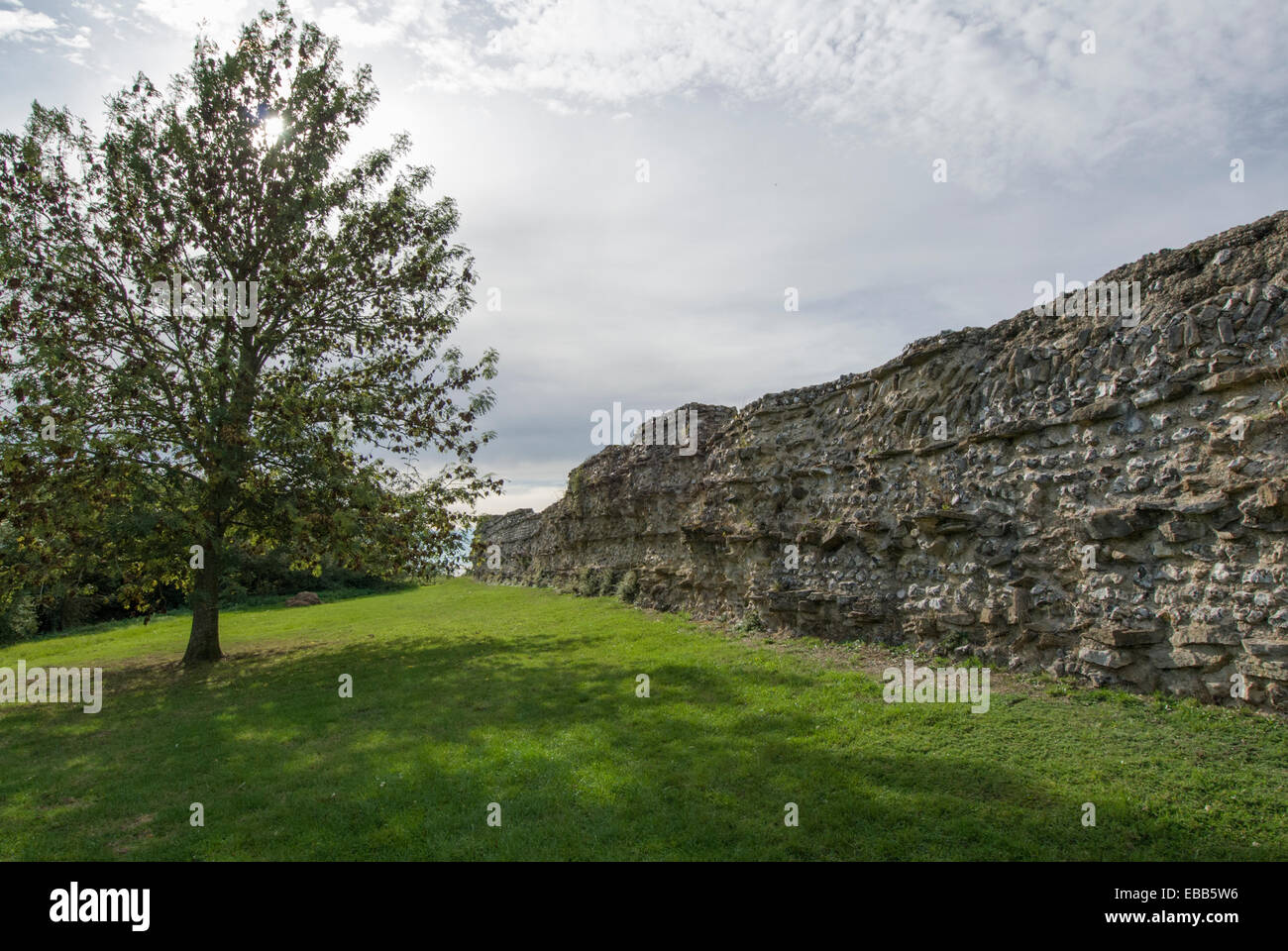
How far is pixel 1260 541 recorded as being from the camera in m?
7.78

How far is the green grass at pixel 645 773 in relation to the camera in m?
6.26

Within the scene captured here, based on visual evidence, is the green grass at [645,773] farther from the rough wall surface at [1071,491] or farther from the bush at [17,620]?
the bush at [17,620]

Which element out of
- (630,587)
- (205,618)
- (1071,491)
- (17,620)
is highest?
(1071,491)

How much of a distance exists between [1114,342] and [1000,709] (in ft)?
18.3

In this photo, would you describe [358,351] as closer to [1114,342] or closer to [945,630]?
[945,630]

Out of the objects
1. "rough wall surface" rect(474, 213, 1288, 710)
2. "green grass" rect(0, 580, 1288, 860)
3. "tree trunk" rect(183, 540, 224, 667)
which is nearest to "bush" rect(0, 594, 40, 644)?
"tree trunk" rect(183, 540, 224, 667)

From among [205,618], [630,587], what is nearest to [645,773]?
[205,618]

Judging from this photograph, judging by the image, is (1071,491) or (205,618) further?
(205,618)

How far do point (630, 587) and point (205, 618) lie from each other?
14.6 metres

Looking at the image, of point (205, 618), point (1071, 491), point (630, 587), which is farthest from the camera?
point (630, 587)

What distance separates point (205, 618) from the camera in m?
18.0

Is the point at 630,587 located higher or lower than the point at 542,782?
higher

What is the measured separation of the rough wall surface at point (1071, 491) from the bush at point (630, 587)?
963 centimetres

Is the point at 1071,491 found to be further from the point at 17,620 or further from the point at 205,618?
the point at 17,620
